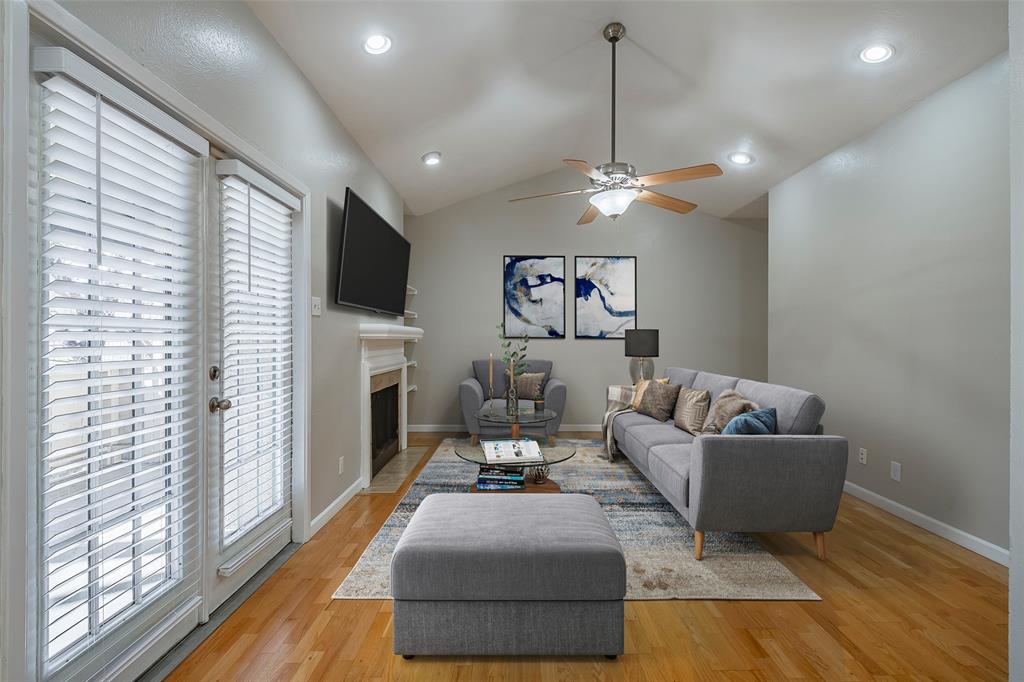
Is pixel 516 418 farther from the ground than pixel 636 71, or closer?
closer

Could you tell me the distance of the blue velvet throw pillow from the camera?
8.68ft

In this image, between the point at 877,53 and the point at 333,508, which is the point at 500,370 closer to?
the point at 333,508

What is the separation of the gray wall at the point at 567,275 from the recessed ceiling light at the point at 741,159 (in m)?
1.48

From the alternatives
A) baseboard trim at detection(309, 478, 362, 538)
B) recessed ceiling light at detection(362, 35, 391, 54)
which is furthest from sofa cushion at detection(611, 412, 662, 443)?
recessed ceiling light at detection(362, 35, 391, 54)

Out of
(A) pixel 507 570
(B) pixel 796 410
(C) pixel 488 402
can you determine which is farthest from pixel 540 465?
(C) pixel 488 402

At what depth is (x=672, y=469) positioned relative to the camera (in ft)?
9.43

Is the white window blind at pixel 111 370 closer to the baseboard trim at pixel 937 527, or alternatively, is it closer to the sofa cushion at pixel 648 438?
the sofa cushion at pixel 648 438

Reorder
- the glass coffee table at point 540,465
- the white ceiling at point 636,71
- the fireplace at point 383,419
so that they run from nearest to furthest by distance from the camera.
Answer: the white ceiling at point 636,71, the glass coffee table at point 540,465, the fireplace at point 383,419

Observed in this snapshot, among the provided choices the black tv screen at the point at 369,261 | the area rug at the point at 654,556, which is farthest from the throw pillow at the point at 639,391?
the black tv screen at the point at 369,261

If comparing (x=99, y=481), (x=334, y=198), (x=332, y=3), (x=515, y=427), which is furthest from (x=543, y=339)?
(x=99, y=481)

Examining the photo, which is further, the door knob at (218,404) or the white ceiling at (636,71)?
the white ceiling at (636,71)

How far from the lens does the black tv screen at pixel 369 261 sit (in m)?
Answer: 3.32

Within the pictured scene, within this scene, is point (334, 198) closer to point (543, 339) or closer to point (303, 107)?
point (303, 107)

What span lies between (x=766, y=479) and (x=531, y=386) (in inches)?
125
